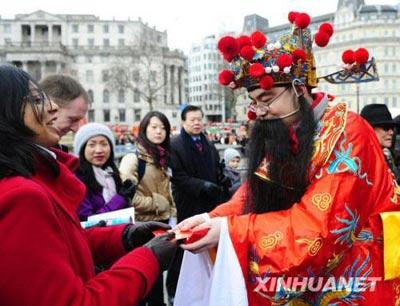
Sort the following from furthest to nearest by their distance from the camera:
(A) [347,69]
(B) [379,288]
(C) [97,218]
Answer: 1. (C) [97,218]
2. (A) [347,69]
3. (B) [379,288]

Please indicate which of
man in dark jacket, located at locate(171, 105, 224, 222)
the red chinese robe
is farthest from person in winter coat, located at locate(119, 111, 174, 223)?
the red chinese robe

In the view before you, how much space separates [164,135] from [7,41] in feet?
301

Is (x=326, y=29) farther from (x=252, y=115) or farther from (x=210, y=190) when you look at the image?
(x=210, y=190)

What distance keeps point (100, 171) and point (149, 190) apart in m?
0.92

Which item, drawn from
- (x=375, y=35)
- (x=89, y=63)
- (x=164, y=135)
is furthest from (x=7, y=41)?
(x=164, y=135)

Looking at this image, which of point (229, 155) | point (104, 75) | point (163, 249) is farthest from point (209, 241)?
point (104, 75)

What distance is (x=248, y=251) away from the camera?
2.00 meters

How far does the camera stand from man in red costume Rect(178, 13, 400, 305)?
6.26 ft

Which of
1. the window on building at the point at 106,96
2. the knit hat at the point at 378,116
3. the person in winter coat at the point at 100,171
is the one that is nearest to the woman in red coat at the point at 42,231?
the person in winter coat at the point at 100,171

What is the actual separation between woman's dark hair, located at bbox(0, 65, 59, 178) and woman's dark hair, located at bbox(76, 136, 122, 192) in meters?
2.17

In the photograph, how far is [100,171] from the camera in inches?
158

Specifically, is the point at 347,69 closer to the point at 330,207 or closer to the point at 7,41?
the point at 330,207

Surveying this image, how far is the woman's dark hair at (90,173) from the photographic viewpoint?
150 inches

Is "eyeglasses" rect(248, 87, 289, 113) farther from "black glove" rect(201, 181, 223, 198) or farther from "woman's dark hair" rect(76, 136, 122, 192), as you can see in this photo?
"black glove" rect(201, 181, 223, 198)
